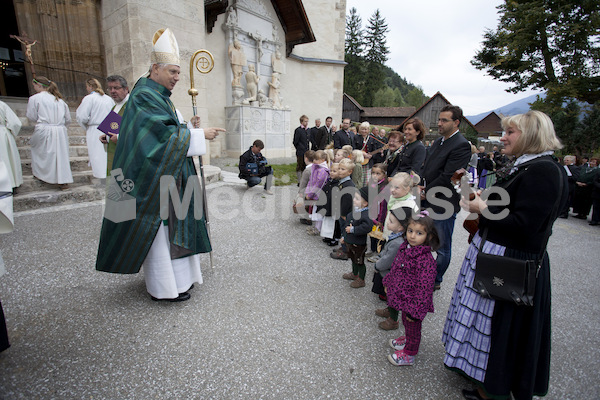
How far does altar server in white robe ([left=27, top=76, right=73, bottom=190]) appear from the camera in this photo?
5242mm

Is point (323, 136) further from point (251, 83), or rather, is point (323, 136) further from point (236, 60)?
point (236, 60)

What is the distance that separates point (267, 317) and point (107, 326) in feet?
4.16

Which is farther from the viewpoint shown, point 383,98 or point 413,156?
point 383,98

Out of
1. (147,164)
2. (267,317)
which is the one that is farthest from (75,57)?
(267,317)

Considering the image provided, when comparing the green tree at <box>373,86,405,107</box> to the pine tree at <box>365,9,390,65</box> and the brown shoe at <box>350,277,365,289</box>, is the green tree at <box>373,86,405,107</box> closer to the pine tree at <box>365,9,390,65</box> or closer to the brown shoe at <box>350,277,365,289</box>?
Result: the pine tree at <box>365,9,390,65</box>

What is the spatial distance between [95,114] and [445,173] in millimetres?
5652

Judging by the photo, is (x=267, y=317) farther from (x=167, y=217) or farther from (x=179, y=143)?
(x=179, y=143)

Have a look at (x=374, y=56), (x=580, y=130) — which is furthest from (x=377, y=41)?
(x=580, y=130)

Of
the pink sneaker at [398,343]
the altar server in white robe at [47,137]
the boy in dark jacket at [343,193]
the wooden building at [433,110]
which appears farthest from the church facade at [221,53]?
the wooden building at [433,110]

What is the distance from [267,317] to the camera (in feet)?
8.39

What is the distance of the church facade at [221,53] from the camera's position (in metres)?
7.06

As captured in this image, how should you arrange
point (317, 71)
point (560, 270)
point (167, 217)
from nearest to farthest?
point (167, 217)
point (560, 270)
point (317, 71)

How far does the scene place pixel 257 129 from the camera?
39.0ft

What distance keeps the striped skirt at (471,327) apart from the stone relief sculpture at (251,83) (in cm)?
1088
